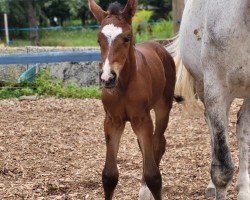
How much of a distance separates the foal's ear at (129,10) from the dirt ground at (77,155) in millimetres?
1524

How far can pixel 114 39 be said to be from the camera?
10.8 ft

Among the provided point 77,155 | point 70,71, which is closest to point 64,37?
point 70,71

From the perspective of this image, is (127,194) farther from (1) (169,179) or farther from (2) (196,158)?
(2) (196,158)

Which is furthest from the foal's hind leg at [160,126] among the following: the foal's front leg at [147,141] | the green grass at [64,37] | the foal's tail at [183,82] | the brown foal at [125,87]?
the green grass at [64,37]

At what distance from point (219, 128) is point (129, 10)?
852 mm

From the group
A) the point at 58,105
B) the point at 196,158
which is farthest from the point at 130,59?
the point at 58,105

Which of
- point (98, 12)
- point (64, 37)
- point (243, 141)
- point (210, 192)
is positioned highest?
point (98, 12)

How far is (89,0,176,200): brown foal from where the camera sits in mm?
3291

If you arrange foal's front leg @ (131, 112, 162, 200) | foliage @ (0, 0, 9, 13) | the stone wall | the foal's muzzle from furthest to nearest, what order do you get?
1. foliage @ (0, 0, 9, 13)
2. the stone wall
3. foal's front leg @ (131, 112, 162, 200)
4. the foal's muzzle

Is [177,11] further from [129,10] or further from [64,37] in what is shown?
[64,37]

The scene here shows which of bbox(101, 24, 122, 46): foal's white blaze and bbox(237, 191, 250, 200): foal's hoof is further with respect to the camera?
bbox(237, 191, 250, 200): foal's hoof

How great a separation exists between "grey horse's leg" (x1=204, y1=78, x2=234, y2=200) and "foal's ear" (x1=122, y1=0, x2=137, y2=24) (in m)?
0.60

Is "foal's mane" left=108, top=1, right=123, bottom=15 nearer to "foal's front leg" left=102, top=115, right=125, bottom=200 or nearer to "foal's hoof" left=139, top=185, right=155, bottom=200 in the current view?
"foal's front leg" left=102, top=115, right=125, bottom=200

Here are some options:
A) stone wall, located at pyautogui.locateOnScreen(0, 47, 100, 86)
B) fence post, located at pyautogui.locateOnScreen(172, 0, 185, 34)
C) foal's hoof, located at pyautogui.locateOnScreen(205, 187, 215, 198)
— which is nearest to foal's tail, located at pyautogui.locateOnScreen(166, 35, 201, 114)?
foal's hoof, located at pyautogui.locateOnScreen(205, 187, 215, 198)
